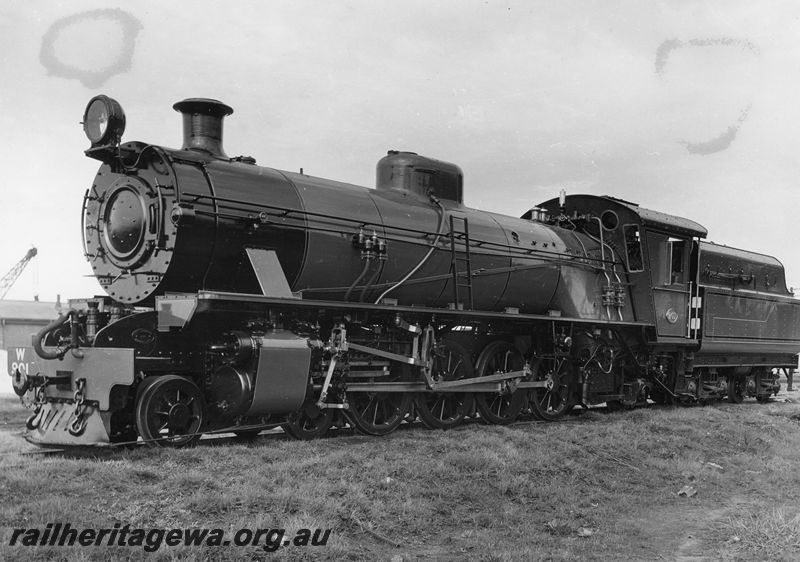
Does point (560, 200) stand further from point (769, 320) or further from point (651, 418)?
point (769, 320)

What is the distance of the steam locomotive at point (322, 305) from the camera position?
7949mm

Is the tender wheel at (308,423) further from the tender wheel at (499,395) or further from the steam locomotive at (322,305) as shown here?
the tender wheel at (499,395)

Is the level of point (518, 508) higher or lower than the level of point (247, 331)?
lower

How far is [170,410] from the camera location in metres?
7.80

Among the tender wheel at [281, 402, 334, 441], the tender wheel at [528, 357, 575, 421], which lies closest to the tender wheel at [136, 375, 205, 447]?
the tender wheel at [281, 402, 334, 441]

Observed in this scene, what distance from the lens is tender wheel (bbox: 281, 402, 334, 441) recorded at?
880 cm

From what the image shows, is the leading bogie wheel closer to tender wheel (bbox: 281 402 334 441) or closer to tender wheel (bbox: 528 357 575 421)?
tender wheel (bbox: 281 402 334 441)

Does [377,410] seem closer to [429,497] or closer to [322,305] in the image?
[322,305]

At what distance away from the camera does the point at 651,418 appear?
39.4 feet

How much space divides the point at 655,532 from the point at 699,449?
13.1ft

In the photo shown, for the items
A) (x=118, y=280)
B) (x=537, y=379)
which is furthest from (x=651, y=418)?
(x=118, y=280)

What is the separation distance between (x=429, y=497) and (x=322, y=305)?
266 centimetres

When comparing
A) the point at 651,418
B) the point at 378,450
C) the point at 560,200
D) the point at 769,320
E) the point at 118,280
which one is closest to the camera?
the point at 378,450

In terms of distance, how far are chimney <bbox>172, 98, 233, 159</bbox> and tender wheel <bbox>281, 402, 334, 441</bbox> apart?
125 inches
